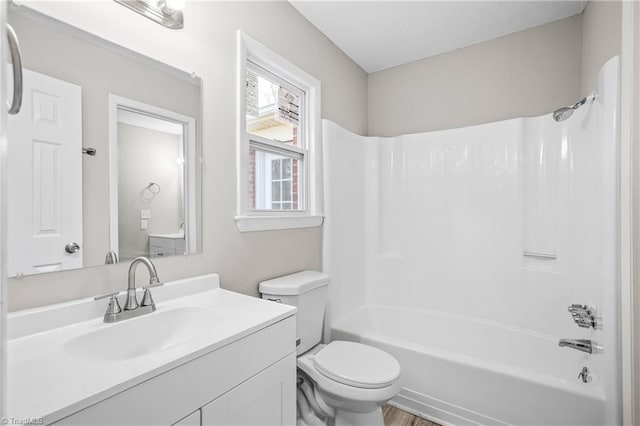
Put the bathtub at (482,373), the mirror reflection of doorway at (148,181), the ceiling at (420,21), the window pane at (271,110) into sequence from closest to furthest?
the mirror reflection of doorway at (148,181)
the bathtub at (482,373)
the window pane at (271,110)
the ceiling at (420,21)

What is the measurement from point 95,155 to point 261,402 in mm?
1019

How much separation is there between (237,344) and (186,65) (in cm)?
118

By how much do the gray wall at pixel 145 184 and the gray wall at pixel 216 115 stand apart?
0.38ft

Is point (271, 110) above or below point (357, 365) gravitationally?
above

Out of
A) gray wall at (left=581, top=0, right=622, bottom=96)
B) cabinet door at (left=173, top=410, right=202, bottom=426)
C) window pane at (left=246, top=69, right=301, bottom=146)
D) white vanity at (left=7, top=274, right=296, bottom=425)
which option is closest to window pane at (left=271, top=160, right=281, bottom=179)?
window pane at (left=246, top=69, right=301, bottom=146)

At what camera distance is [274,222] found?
1785 millimetres

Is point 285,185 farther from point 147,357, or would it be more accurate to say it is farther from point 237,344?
point 147,357

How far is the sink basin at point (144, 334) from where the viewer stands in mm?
924

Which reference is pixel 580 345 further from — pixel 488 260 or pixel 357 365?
pixel 357 365

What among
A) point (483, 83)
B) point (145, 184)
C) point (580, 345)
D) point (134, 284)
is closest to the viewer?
point (134, 284)

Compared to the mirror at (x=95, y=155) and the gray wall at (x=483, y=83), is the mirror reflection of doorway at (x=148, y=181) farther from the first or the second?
the gray wall at (x=483, y=83)

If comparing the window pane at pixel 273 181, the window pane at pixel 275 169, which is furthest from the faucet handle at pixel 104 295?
the window pane at pixel 275 169

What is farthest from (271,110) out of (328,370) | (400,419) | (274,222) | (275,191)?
(400,419)

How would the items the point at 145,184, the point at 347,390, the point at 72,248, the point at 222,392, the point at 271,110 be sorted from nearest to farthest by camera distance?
the point at 222,392, the point at 72,248, the point at 145,184, the point at 347,390, the point at 271,110
